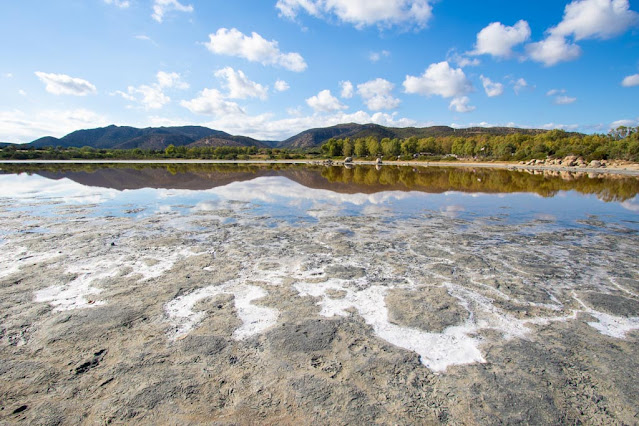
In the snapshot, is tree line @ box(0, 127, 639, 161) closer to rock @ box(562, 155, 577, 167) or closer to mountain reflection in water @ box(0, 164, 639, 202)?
rock @ box(562, 155, 577, 167)

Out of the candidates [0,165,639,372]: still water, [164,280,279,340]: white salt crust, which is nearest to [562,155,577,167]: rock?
[0,165,639,372]: still water

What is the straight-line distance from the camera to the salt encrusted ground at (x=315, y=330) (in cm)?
340

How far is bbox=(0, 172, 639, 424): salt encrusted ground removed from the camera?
3.40 m

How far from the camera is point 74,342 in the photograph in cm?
440

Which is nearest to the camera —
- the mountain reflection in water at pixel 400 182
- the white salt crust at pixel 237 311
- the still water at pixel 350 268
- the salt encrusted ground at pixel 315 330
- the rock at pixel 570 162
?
the salt encrusted ground at pixel 315 330

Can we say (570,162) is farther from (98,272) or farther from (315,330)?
(98,272)

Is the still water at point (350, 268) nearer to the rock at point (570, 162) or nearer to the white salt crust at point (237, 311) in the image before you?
the white salt crust at point (237, 311)

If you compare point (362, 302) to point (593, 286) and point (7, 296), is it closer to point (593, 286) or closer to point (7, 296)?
point (593, 286)

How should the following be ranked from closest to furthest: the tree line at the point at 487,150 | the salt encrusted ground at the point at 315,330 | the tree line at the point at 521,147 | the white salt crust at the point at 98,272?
1. the salt encrusted ground at the point at 315,330
2. the white salt crust at the point at 98,272
3. the tree line at the point at 521,147
4. the tree line at the point at 487,150

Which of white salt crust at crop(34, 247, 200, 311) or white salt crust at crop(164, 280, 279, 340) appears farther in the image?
white salt crust at crop(34, 247, 200, 311)

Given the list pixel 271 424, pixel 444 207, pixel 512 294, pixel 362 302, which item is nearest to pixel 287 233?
pixel 362 302

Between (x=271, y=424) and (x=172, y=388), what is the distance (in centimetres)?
125

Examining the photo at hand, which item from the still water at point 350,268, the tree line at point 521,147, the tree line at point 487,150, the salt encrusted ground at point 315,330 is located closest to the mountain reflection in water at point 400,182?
the still water at point 350,268

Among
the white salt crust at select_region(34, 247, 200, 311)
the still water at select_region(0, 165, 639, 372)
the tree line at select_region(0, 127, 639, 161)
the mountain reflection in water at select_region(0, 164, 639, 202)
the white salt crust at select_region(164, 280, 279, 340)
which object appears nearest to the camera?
the white salt crust at select_region(164, 280, 279, 340)
